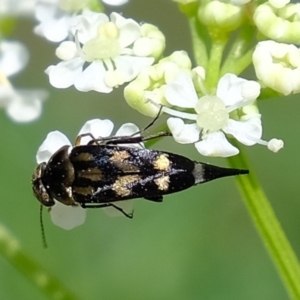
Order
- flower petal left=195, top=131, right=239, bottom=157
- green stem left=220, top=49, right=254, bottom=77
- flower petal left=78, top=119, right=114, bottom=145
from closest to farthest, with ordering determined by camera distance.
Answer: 1. flower petal left=195, top=131, right=239, bottom=157
2. green stem left=220, top=49, right=254, bottom=77
3. flower petal left=78, top=119, right=114, bottom=145

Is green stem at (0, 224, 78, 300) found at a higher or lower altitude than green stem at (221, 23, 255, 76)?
lower

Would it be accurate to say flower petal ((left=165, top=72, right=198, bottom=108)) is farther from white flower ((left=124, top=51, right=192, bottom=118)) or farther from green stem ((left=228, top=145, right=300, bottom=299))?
green stem ((left=228, top=145, right=300, bottom=299))

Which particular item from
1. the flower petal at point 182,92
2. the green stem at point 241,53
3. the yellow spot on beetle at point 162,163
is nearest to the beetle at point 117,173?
the yellow spot on beetle at point 162,163

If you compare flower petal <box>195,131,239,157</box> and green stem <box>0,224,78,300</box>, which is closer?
flower petal <box>195,131,239,157</box>

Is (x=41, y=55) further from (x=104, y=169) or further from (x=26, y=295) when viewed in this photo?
(x=104, y=169)

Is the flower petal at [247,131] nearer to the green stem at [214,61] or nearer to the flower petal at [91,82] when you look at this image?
the green stem at [214,61]

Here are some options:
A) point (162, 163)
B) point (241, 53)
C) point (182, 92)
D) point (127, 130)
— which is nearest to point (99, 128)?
point (127, 130)

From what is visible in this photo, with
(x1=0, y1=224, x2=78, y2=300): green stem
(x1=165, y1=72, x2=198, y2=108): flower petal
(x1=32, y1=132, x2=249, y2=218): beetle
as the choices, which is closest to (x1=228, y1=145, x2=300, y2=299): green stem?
(x1=32, y1=132, x2=249, y2=218): beetle
